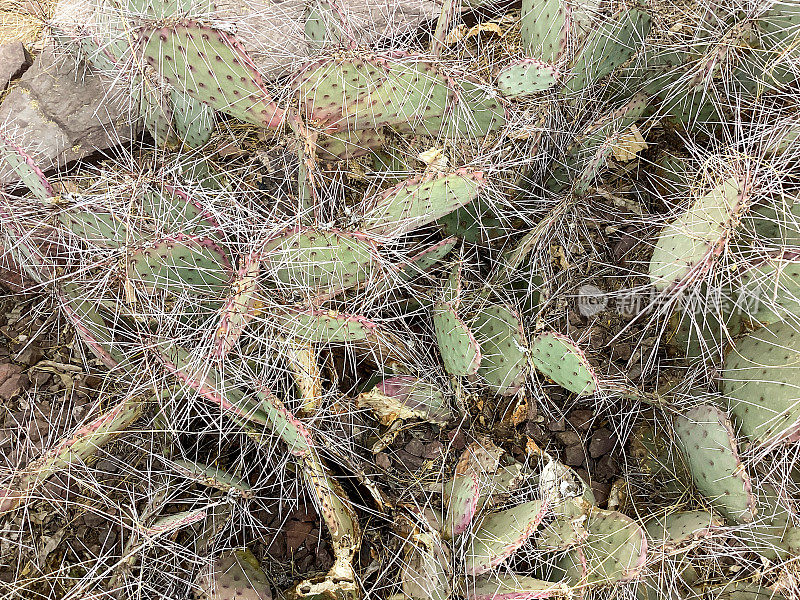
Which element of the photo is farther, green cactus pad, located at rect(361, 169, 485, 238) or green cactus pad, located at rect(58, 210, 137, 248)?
green cactus pad, located at rect(58, 210, 137, 248)

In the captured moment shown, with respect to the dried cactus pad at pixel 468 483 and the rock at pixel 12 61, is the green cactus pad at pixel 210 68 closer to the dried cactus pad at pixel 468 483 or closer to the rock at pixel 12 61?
the dried cactus pad at pixel 468 483

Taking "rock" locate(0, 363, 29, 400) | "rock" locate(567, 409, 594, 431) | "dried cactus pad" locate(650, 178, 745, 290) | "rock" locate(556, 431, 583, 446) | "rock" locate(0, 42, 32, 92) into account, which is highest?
"rock" locate(0, 42, 32, 92)

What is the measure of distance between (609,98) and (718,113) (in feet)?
0.80

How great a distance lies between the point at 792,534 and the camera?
3.84 ft

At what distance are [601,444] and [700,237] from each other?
1.87 feet

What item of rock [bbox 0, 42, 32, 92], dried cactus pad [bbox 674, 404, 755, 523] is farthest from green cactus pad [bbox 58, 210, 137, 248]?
dried cactus pad [bbox 674, 404, 755, 523]

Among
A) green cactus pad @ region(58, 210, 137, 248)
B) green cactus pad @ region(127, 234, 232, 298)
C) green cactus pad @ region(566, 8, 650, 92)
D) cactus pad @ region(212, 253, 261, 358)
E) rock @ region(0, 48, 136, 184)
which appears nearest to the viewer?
cactus pad @ region(212, 253, 261, 358)

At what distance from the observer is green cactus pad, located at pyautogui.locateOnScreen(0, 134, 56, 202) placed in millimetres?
1143

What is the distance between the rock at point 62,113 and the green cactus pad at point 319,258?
0.71 metres

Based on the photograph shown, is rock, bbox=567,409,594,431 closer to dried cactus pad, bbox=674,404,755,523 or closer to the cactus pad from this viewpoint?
dried cactus pad, bbox=674,404,755,523

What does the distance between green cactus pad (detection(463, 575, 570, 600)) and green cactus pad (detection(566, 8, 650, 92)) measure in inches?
41.0

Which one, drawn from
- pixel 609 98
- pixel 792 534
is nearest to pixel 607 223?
pixel 609 98

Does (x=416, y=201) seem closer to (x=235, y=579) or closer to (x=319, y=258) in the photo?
(x=319, y=258)

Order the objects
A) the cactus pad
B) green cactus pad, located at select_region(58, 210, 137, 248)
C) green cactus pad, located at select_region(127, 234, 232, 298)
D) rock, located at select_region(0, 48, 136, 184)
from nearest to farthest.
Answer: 1. the cactus pad
2. green cactus pad, located at select_region(127, 234, 232, 298)
3. green cactus pad, located at select_region(58, 210, 137, 248)
4. rock, located at select_region(0, 48, 136, 184)
